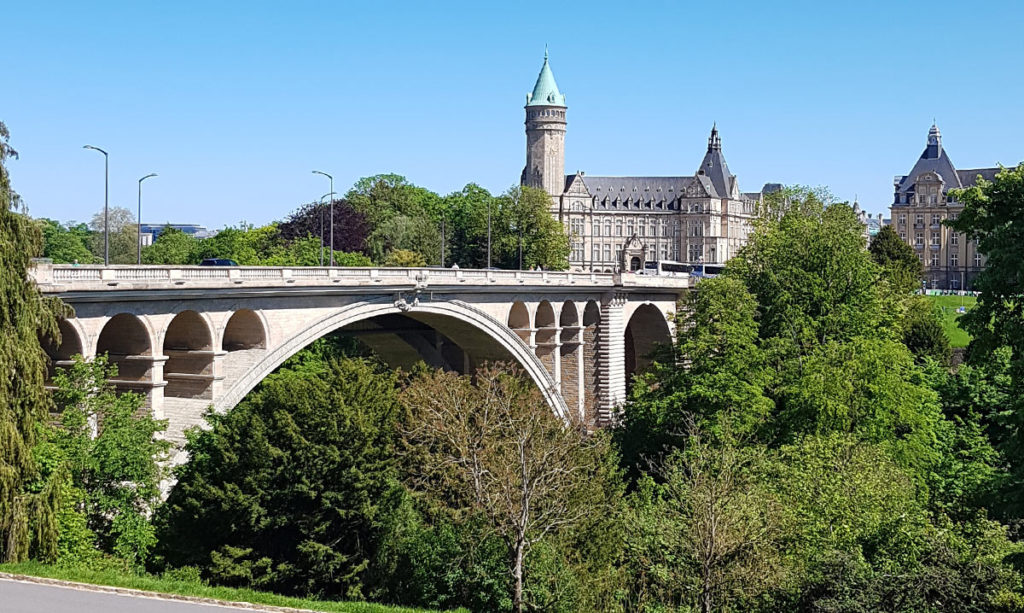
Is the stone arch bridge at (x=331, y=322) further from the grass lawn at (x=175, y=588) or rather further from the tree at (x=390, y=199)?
the tree at (x=390, y=199)

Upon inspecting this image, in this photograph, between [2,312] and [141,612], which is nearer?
[141,612]

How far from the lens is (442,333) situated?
2002 inches

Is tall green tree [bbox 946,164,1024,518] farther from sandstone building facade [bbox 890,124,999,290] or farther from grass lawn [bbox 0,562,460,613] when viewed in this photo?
sandstone building facade [bbox 890,124,999,290]

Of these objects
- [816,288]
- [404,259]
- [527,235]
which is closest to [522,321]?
[816,288]

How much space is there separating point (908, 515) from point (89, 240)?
10142 centimetres

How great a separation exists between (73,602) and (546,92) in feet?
524

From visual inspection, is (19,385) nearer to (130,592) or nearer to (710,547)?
(130,592)

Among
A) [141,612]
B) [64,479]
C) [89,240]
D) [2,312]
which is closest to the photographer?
[141,612]

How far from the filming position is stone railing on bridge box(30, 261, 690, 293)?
25891 millimetres

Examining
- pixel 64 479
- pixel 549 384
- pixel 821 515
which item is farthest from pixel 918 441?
pixel 64 479

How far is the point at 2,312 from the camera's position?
21000mm

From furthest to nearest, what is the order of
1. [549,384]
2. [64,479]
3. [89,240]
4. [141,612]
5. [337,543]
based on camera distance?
[89,240] < [549,384] < [337,543] < [64,479] < [141,612]

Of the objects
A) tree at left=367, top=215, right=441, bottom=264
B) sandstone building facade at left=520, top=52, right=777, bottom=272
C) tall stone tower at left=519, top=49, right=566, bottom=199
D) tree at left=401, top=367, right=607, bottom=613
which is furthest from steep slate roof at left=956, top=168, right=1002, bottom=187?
tree at left=401, top=367, right=607, bottom=613

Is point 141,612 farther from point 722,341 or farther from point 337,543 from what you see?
point 722,341
